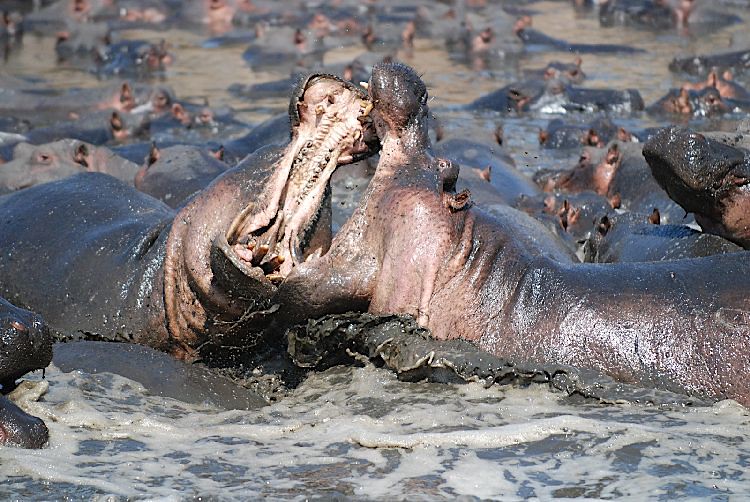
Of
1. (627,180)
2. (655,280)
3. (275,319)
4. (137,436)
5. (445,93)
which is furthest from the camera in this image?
(445,93)

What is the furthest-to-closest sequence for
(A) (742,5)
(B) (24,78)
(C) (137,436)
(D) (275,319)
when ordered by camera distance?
(A) (742,5) → (B) (24,78) → (D) (275,319) → (C) (137,436)

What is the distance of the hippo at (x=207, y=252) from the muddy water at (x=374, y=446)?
0.54 meters

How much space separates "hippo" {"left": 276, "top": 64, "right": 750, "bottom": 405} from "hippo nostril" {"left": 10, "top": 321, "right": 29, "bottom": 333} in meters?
1.19

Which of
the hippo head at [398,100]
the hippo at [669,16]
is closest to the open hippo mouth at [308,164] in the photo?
the hippo head at [398,100]

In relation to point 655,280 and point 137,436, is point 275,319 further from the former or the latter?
point 655,280

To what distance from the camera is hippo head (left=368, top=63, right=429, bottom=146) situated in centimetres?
572

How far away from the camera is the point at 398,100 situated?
5.71 m

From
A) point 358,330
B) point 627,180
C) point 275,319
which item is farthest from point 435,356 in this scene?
point 627,180

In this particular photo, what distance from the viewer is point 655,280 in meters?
5.39

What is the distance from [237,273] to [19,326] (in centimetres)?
111

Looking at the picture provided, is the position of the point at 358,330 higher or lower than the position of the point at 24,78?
higher

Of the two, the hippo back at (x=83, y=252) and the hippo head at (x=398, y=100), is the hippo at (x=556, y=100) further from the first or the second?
the hippo head at (x=398, y=100)

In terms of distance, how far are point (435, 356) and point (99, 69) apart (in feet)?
47.8

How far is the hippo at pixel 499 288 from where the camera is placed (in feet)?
17.0
